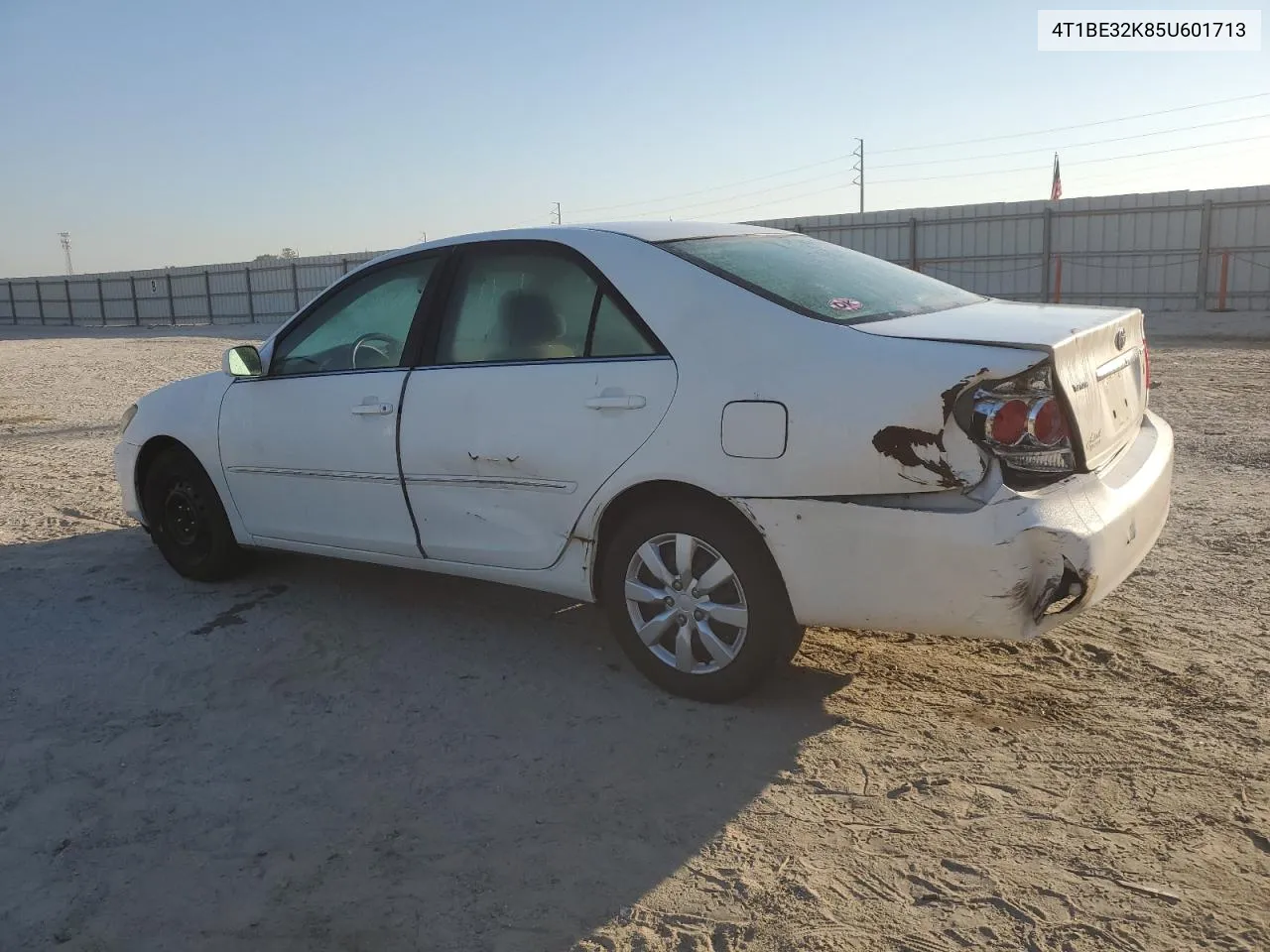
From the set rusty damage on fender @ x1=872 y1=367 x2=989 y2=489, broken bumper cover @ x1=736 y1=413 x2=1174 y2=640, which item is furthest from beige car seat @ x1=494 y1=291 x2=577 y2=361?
rusty damage on fender @ x1=872 y1=367 x2=989 y2=489

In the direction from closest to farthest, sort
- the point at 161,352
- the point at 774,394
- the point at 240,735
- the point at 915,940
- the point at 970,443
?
1. the point at 915,940
2. the point at 970,443
3. the point at 774,394
4. the point at 240,735
5. the point at 161,352

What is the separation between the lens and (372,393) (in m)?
4.23

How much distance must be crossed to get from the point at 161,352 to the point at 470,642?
65.5 ft

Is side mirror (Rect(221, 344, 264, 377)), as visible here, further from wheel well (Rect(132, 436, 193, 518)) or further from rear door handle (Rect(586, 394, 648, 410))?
rear door handle (Rect(586, 394, 648, 410))

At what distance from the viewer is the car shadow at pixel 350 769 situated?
8.38 feet

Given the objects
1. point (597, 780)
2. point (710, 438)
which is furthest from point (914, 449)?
point (597, 780)

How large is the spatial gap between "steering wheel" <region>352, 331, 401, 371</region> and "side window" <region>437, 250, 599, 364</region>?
0.27m

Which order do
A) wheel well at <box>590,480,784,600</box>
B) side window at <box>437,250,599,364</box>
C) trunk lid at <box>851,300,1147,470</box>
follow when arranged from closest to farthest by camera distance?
trunk lid at <box>851,300,1147,470</box> → wheel well at <box>590,480,784,600</box> → side window at <box>437,250,599,364</box>

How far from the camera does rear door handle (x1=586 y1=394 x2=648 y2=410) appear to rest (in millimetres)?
3467

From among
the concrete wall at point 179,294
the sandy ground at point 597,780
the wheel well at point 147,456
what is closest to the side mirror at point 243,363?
the wheel well at point 147,456

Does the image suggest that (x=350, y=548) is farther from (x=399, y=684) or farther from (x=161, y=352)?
(x=161, y=352)

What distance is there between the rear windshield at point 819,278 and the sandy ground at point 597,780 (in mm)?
1315

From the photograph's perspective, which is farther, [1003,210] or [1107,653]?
[1003,210]

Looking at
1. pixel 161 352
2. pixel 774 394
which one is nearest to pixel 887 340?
pixel 774 394
